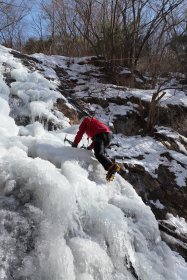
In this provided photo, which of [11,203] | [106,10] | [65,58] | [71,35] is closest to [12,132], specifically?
[11,203]

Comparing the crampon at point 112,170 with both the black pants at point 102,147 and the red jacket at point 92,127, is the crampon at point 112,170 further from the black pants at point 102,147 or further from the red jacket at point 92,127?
the red jacket at point 92,127

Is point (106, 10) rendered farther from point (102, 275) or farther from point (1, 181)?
point (102, 275)

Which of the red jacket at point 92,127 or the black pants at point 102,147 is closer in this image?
the black pants at point 102,147

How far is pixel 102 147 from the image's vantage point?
18.1 feet

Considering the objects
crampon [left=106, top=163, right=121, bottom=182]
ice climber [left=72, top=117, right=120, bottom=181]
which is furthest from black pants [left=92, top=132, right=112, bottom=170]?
crampon [left=106, top=163, right=121, bottom=182]

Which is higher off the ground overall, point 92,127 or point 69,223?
point 92,127

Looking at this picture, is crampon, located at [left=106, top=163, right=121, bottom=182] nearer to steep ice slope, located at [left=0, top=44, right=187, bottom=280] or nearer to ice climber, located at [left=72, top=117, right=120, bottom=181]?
ice climber, located at [left=72, top=117, right=120, bottom=181]

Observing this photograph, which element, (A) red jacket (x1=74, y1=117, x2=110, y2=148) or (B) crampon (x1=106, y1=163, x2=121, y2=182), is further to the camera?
(A) red jacket (x1=74, y1=117, x2=110, y2=148)

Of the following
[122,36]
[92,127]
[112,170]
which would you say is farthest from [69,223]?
[122,36]

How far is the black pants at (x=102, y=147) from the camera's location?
5.34 meters

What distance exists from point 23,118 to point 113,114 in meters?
2.66

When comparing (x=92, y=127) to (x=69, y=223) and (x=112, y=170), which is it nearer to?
(x=112, y=170)

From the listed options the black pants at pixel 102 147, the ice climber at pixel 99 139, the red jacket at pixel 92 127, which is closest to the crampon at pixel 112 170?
the ice climber at pixel 99 139

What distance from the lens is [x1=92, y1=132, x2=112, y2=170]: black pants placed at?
5.34 metres
